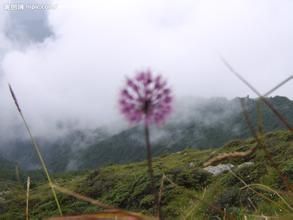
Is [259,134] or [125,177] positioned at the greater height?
[125,177]

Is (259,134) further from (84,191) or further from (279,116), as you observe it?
(84,191)

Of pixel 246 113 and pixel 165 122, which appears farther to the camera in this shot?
pixel 246 113

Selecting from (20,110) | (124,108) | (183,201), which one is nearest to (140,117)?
(124,108)

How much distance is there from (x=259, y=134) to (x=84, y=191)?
5510 cm

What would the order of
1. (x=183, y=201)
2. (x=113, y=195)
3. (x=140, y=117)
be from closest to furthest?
(x=140, y=117) < (x=183, y=201) < (x=113, y=195)

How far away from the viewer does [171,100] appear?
1.34m

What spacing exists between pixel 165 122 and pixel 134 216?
0.48m

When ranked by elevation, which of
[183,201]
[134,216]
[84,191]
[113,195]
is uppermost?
[84,191]

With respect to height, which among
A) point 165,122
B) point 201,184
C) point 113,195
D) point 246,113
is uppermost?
point 113,195

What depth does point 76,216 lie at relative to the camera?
5.59ft

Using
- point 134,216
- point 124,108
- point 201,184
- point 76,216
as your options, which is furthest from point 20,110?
point 201,184

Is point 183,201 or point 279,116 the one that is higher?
point 183,201

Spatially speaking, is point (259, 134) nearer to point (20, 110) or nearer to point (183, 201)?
point (20, 110)

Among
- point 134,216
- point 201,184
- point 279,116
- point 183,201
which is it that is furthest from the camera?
point 201,184
